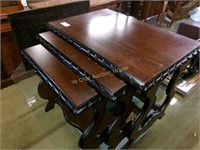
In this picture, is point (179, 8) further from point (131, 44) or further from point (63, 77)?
point (63, 77)

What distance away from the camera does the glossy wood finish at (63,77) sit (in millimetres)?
774

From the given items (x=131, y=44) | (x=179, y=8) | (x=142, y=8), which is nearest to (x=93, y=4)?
(x=142, y=8)

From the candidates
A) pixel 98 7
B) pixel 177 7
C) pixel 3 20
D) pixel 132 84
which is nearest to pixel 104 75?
pixel 132 84

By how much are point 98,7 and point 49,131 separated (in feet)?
5.24

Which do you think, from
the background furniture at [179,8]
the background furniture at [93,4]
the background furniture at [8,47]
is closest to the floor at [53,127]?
the background furniture at [8,47]

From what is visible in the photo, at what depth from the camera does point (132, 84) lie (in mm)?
822

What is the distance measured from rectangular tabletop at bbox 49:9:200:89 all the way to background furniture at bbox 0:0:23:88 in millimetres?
524

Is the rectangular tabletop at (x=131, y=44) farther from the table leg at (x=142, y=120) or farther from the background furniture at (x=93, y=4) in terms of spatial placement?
the background furniture at (x=93, y=4)

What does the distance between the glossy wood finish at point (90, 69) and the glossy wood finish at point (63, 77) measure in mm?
39

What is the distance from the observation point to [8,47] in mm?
1611

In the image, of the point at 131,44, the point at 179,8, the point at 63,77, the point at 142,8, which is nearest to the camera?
the point at 63,77

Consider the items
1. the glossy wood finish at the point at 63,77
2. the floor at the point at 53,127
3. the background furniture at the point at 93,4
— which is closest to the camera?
the glossy wood finish at the point at 63,77

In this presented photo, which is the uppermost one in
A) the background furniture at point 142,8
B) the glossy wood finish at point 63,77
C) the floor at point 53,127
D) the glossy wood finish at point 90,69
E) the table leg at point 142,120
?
the glossy wood finish at point 90,69

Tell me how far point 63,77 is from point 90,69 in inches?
6.1
